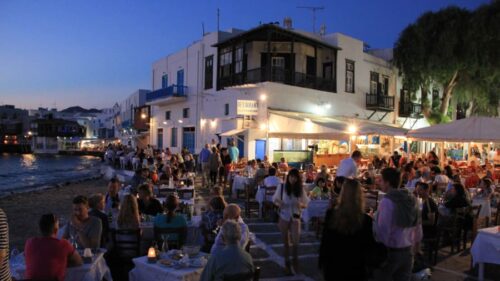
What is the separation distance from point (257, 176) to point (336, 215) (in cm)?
928

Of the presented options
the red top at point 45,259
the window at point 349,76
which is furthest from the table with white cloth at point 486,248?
the window at point 349,76

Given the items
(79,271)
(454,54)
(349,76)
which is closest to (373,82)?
(349,76)

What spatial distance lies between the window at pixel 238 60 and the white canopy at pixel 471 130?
472 inches

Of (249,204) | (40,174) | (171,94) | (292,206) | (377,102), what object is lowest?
(40,174)

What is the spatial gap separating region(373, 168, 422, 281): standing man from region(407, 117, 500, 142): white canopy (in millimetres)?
9590

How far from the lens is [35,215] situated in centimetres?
1364

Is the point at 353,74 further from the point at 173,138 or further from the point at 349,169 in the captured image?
the point at 349,169

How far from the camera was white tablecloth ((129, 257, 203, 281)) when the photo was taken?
14.6 feet

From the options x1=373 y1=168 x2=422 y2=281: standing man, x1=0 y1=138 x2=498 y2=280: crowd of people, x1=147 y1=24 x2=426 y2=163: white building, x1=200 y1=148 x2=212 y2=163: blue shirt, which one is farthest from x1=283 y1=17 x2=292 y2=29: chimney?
x1=373 y1=168 x2=422 y2=281: standing man

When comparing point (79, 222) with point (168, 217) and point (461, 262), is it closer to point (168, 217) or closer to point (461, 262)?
point (168, 217)

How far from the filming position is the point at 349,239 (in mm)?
3791

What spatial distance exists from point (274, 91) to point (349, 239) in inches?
706

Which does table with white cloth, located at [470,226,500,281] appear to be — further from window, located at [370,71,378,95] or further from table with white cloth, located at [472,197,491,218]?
window, located at [370,71,378,95]

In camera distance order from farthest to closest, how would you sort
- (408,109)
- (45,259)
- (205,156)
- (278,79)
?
1. (408,109)
2. (278,79)
3. (205,156)
4. (45,259)
